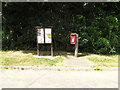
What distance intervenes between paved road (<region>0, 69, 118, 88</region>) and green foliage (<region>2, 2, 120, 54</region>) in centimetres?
297

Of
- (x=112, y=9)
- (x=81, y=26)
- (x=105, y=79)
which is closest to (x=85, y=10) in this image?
(x=81, y=26)

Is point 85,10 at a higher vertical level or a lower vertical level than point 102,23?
higher

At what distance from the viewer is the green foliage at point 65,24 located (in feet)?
23.6

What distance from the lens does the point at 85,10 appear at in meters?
7.55

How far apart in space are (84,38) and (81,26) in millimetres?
745

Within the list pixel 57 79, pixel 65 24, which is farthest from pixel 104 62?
pixel 65 24

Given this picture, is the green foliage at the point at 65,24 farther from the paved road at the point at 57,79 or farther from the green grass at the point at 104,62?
the paved road at the point at 57,79

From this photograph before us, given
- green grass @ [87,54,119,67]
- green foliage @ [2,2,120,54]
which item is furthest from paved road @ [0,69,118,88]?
green foliage @ [2,2,120,54]

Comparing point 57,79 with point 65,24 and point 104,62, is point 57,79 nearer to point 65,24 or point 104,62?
point 104,62

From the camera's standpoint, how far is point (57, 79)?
13.4ft

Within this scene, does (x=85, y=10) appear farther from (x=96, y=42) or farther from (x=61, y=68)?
(x=61, y=68)

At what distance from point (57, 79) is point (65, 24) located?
4256mm

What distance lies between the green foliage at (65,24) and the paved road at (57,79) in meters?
2.97

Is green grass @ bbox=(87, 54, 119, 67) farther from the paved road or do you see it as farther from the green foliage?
the green foliage
